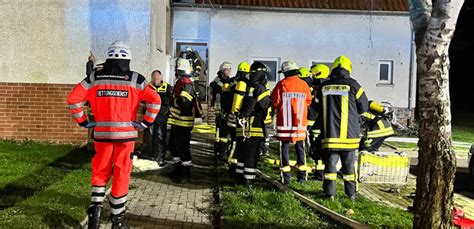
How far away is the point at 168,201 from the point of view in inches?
276

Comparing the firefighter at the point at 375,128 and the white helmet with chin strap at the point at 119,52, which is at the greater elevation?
the white helmet with chin strap at the point at 119,52

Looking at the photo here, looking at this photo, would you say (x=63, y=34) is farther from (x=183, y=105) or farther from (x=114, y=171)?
(x=114, y=171)

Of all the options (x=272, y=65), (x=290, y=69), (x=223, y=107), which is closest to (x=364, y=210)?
(x=290, y=69)

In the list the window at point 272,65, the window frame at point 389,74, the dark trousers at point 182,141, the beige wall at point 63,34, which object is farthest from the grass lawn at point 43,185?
the window frame at point 389,74

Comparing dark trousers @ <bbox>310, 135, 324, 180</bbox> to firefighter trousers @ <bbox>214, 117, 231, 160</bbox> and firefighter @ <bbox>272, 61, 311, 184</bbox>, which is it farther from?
firefighter trousers @ <bbox>214, 117, 231, 160</bbox>

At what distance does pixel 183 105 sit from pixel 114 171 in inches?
119

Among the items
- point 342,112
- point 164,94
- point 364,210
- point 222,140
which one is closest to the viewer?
point 364,210

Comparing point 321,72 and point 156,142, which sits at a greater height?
point 321,72

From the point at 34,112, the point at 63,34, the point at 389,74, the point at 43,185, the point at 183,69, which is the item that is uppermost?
the point at 63,34

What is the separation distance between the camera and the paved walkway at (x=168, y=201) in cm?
597

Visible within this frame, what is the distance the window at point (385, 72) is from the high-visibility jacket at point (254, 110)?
1236cm

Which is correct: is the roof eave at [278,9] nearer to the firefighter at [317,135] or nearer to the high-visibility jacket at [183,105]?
the firefighter at [317,135]

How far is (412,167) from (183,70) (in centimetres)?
604

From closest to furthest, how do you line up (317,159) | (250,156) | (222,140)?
(250,156), (317,159), (222,140)
